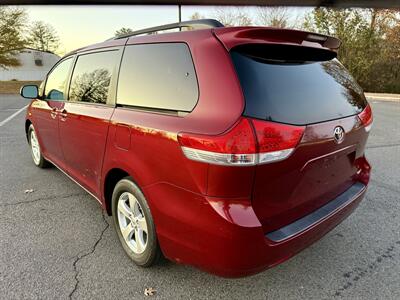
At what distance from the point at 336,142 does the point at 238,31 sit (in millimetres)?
982

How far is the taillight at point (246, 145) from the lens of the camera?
1.75 m

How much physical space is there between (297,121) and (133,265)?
1.70 m

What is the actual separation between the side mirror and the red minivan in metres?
2.07

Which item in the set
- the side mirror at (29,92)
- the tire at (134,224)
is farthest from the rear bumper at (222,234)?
the side mirror at (29,92)

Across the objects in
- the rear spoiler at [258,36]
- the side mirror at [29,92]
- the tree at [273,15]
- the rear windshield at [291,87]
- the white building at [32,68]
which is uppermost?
the tree at [273,15]

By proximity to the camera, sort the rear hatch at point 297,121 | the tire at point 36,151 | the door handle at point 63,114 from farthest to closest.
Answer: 1. the tire at point 36,151
2. the door handle at point 63,114
3. the rear hatch at point 297,121

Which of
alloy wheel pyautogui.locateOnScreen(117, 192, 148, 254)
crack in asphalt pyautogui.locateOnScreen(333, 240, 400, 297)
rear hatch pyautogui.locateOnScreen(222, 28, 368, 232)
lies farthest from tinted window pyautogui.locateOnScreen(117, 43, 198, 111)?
crack in asphalt pyautogui.locateOnScreen(333, 240, 400, 297)

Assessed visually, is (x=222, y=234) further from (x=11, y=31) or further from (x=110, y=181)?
(x=11, y=31)

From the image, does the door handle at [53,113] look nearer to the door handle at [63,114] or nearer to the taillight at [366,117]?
the door handle at [63,114]

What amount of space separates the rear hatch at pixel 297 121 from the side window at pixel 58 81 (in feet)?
8.30

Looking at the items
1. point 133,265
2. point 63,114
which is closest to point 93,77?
point 63,114

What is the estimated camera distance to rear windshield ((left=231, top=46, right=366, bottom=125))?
1.86 m

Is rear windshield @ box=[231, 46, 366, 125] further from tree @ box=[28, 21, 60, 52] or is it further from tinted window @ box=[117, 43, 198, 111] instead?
tree @ box=[28, 21, 60, 52]

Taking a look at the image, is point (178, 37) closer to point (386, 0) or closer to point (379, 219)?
point (379, 219)
